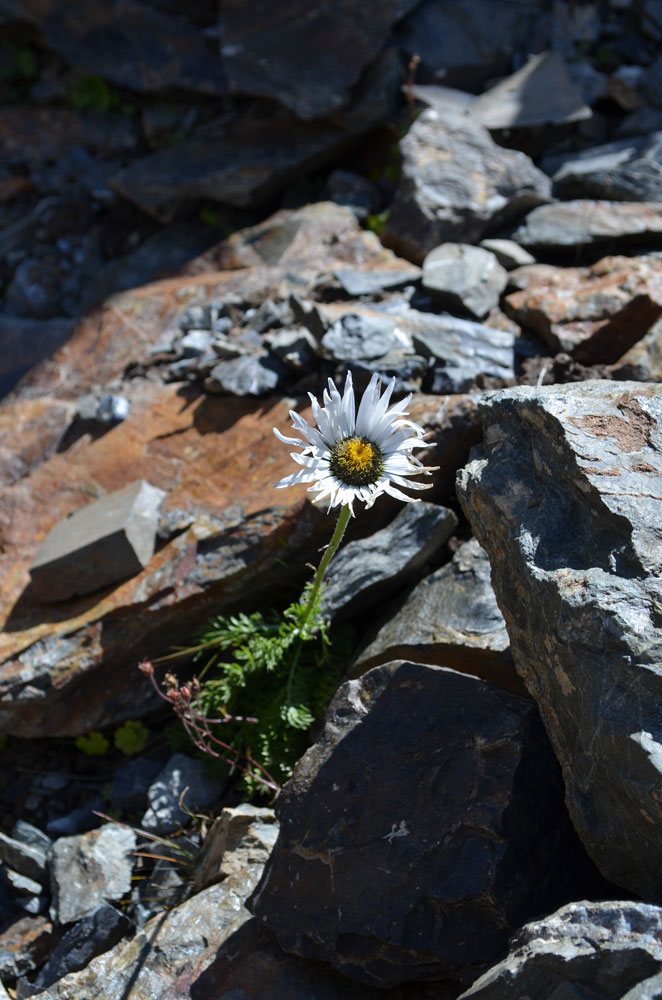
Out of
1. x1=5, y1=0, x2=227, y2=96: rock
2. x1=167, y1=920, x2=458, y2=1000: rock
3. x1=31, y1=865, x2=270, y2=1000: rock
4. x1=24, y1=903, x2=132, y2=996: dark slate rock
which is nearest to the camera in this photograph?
x1=167, y1=920, x2=458, y2=1000: rock

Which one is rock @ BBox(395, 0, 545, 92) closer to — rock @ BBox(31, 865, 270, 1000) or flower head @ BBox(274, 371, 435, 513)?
flower head @ BBox(274, 371, 435, 513)

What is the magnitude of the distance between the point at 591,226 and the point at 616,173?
0.71 metres

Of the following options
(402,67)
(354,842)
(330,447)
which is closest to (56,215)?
(402,67)

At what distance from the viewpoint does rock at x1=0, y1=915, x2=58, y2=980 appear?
3709 millimetres

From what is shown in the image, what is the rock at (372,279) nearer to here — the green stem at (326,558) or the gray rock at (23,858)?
the green stem at (326,558)

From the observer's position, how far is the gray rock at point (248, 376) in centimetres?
475

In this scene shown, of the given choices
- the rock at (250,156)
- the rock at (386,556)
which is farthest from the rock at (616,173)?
the rock at (386,556)

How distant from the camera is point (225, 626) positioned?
4.26m

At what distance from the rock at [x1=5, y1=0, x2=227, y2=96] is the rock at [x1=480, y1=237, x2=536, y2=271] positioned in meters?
3.75

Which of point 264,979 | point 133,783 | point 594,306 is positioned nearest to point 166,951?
point 264,979

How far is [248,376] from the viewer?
4.78 metres

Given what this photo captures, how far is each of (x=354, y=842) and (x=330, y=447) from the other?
4.57 feet

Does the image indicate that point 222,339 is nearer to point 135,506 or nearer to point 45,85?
point 135,506

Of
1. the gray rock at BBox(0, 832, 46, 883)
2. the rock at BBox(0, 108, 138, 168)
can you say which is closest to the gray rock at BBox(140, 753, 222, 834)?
the gray rock at BBox(0, 832, 46, 883)
